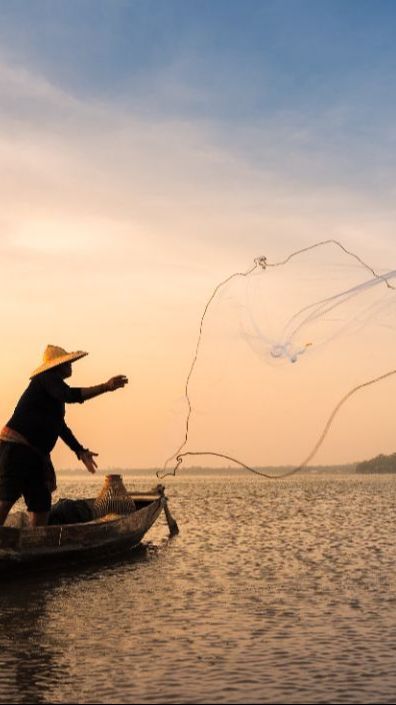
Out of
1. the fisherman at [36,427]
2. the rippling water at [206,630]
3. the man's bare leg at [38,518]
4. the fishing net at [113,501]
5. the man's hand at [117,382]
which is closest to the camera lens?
the rippling water at [206,630]

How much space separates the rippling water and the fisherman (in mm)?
1606

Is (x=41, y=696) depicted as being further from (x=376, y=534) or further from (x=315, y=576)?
(x=376, y=534)

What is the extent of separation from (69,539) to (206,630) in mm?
5888

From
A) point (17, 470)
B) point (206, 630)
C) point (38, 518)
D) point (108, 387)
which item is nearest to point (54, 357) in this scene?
point (108, 387)

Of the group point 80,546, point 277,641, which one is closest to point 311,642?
point 277,641

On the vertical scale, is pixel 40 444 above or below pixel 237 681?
above

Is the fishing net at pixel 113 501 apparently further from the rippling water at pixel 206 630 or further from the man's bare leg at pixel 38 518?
the man's bare leg at pixel 38 518

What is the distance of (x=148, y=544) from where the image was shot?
73.2 feet

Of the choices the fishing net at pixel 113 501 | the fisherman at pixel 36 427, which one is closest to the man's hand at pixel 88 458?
the fisherman at pixel 36 427

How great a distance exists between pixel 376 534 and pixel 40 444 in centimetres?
1400

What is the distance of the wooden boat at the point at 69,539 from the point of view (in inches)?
565

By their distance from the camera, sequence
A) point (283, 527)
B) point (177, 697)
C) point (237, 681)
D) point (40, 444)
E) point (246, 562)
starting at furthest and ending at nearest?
point (283, 527)
point (246, 562)
point (40, 444)
point (237, 681)
point (177, 697)

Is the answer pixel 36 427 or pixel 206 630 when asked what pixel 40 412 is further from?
pixel 206 630

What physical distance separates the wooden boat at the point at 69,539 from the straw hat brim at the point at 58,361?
246 centimetres
